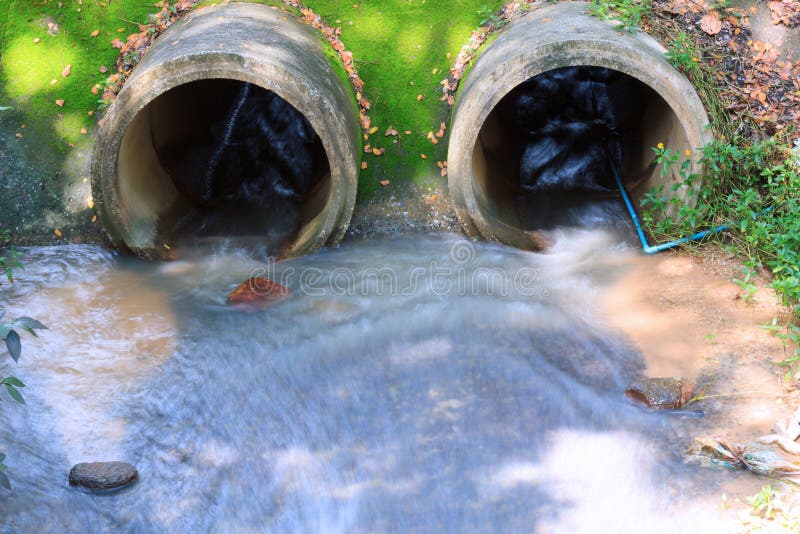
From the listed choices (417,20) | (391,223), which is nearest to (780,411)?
(391,223)

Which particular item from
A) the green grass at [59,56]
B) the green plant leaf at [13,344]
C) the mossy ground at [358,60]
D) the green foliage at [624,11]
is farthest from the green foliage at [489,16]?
the green plant leaf at [13,344]

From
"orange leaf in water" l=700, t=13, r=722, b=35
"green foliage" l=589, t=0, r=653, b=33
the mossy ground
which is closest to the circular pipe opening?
the mossy ground

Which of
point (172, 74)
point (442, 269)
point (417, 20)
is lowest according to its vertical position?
point (442, 269)

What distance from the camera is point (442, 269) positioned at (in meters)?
6.70

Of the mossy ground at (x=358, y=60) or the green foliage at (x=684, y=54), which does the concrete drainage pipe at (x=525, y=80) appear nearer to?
the green foliage at (x=684, y=54)

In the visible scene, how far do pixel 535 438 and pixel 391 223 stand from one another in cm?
276

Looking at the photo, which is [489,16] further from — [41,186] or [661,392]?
[41,186]

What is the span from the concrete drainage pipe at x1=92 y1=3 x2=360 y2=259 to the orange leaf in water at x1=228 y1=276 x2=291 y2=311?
0.48 m

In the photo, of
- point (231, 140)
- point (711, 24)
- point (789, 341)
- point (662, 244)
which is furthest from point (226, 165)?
point (789, 341)

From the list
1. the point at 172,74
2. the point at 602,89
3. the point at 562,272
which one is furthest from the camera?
the point at 602,89

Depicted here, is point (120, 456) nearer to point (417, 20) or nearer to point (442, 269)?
point (442, 269)

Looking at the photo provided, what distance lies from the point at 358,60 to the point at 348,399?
3.41m

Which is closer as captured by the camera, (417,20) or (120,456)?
(120,456)

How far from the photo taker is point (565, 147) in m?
8.05
